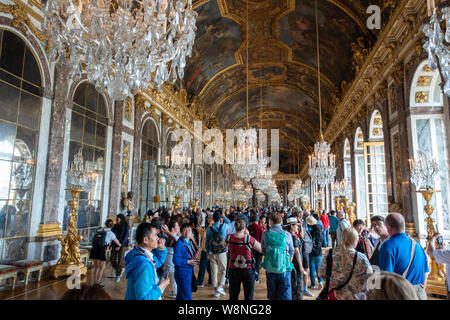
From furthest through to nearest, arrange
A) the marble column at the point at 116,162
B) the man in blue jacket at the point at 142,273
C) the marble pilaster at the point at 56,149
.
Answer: the marble column at the point at 116,162 → the marble pilaster at the point at 56,149 → the man in blue jacket at the point at 142,273

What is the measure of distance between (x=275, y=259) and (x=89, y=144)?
6650 millimetres

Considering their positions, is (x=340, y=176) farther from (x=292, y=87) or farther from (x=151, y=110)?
(x=151, y=110)

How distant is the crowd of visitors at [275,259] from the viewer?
2.20 m

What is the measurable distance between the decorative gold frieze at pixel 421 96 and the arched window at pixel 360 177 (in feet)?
18.3

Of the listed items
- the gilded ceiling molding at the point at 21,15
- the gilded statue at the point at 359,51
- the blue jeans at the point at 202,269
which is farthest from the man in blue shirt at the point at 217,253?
the gilded statue at the point at 359,51

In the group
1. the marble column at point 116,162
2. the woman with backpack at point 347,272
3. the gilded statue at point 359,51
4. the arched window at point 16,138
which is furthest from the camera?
the gilded statue at point 359,51

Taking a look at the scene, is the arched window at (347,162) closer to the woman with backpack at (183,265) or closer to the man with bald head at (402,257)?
the woman with backpack at (183,265)

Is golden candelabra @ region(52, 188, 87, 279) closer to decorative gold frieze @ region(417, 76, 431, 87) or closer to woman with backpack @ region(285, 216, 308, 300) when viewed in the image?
woman with backpack @ region(285, 216, 308, 300)

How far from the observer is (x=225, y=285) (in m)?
6.22

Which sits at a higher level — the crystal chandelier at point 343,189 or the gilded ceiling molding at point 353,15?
the gilded ceiling molding at point 353,15

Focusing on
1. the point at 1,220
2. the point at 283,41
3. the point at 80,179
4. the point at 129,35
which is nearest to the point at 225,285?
the point at 80,179

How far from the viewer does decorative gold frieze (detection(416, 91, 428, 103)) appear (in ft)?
25.0

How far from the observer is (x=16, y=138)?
19.4ft
